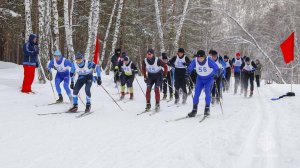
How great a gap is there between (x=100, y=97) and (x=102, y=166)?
330 inches

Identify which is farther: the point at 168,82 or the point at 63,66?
the point at 168,82

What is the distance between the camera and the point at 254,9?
1439 inches

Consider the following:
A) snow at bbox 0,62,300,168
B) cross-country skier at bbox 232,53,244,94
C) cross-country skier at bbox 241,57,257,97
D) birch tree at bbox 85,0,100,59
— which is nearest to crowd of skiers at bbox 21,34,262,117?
snow at bbox 0,62,300,168

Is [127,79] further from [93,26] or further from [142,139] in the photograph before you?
[142,139]

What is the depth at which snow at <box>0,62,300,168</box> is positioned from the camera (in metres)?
5.01

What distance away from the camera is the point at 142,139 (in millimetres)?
6375

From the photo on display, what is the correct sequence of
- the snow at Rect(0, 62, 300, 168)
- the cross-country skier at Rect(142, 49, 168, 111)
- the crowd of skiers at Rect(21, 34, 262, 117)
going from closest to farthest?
the snow at Rect(0, 62, 300, 168) < the crowd of skiers at Rect(21, 34, 262, 117) < the cross-country skier at Rect(142, 49, 168, 111)

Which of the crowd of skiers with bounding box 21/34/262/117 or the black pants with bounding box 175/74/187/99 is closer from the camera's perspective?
the crowd of skiers with bounding box 21/34/262/117

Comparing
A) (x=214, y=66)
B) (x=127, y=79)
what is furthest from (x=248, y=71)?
(x=214, y=66)

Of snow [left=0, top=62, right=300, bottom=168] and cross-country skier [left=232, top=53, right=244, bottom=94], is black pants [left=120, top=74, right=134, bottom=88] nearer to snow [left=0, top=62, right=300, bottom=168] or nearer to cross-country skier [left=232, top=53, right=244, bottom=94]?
snow [left=0, top=62, right=300, bottom=168]

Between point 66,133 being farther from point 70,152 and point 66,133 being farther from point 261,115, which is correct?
point 261,115

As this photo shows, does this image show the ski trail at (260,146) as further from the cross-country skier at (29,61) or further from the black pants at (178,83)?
the cross-country skier at (29,61)

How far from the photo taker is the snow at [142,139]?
5012 millimetres

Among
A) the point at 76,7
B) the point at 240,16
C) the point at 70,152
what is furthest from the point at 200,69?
the point at 240,16
